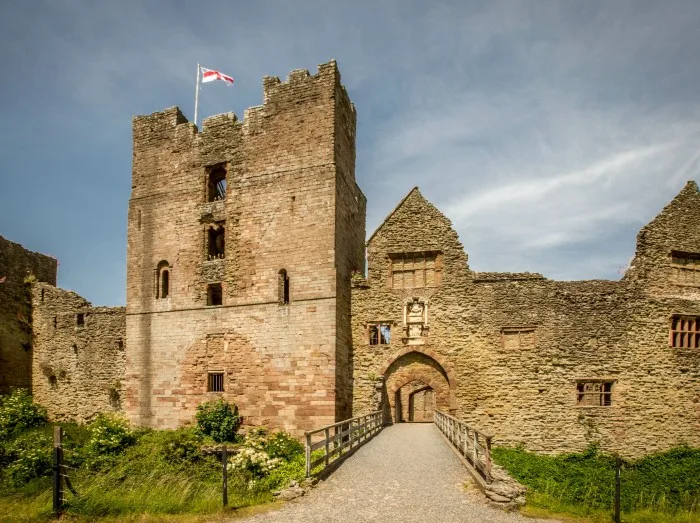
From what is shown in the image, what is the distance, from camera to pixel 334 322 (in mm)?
18312

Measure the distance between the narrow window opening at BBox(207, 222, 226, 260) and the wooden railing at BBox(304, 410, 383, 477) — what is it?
309 inches

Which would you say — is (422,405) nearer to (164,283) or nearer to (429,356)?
(429,356)

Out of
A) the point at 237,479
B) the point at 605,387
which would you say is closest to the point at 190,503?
the point at 237,479

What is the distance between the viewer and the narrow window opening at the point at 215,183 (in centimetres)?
2135

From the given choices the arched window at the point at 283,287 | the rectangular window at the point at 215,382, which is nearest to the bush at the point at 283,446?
the rectangular window at the point at 215,382

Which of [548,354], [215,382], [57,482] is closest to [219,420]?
[215,382]

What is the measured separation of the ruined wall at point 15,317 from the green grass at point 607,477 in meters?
19.9

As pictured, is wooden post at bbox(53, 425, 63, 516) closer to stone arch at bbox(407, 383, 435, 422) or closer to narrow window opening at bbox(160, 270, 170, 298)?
narrow window opening at bbox(160, 270, 170, 298)

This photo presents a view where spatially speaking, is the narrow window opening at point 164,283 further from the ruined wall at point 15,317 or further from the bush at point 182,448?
the ruined wall at point 15,317

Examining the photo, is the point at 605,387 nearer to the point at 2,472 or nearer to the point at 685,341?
the point at 685,341

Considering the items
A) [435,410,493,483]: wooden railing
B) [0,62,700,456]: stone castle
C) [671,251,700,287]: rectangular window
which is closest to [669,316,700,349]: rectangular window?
[0,62,700,456]: stone castle

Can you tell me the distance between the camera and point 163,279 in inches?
840

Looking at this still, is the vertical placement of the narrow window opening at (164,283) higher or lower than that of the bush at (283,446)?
higher

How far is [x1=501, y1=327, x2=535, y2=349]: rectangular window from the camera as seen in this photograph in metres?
19.6
